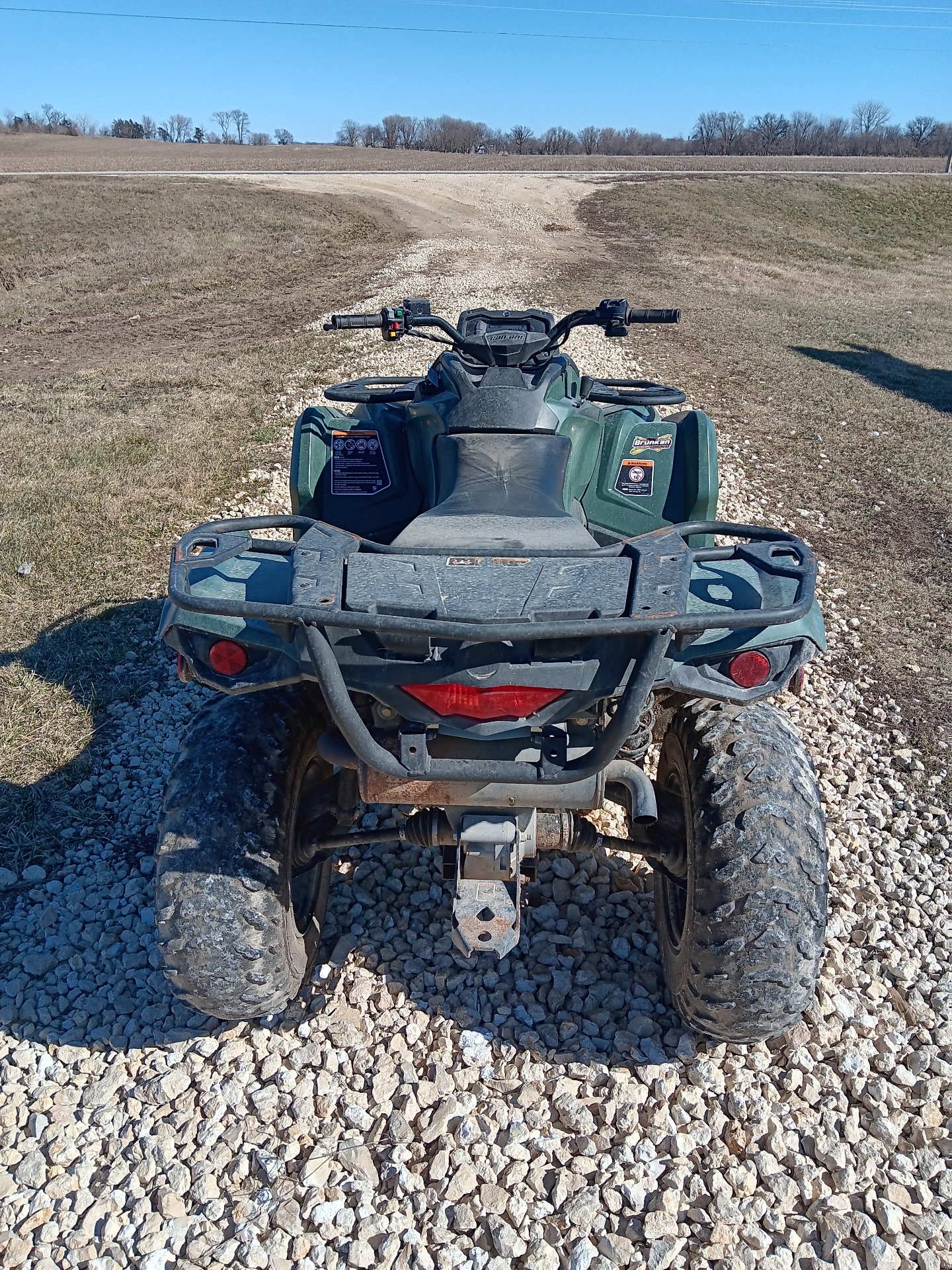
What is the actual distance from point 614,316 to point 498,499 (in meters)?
1.65

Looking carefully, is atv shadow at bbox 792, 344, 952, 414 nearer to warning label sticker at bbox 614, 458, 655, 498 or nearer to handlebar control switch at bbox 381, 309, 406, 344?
warning label sticker at bbox 614, 458, 655, 498

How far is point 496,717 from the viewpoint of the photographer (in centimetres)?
199

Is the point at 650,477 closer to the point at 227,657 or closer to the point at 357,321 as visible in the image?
the point at 357,321

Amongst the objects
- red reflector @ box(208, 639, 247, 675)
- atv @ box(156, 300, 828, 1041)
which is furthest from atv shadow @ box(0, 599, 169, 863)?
red reflector @ box(208, 639, 247, 675)

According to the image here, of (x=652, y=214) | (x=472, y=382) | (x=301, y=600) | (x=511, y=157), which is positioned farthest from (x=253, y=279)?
(x=511, y=157)

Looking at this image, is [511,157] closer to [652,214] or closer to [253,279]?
[652,214]

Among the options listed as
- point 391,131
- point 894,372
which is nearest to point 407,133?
point 391,131

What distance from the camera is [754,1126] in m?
2.49

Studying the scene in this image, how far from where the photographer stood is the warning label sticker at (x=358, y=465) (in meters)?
3.66

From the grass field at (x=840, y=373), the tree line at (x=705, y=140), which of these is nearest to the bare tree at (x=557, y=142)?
the tree line at (x=705, y=140)

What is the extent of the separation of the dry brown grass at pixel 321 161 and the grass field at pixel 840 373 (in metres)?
15.1

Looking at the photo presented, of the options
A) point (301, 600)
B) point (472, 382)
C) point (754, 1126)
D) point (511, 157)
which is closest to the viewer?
point (301, 600)

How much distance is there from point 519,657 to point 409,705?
27 cm

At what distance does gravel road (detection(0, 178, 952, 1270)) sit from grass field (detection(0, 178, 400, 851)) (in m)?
1.02
